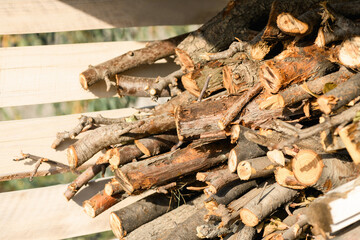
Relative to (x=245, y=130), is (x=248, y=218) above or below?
below

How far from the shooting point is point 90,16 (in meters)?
2.82

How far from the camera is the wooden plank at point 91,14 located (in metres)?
2.72

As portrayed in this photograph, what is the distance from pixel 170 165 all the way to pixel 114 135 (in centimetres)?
40

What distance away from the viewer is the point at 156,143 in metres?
2.47

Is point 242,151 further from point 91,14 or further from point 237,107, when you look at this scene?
point 91,14

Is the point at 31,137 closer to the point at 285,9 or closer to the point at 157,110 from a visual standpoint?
the point at 157,110

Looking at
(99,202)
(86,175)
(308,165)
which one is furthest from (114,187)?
(308,165)

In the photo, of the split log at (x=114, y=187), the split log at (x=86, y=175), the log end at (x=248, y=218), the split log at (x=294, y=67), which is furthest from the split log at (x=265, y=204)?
the split log at (x=86, y=175)

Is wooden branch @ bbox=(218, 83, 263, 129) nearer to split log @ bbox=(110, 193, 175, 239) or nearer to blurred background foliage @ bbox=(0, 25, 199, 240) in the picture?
split log @ bbox=(110, 193, 175, 239)

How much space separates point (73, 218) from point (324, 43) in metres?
2.22

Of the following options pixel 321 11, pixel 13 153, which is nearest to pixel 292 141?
pixel 321 11

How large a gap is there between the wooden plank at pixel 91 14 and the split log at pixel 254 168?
56.0 inches

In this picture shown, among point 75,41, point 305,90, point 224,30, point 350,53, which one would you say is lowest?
point 305,90

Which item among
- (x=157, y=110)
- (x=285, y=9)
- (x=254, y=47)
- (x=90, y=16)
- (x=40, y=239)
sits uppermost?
(x=90, y=16)
